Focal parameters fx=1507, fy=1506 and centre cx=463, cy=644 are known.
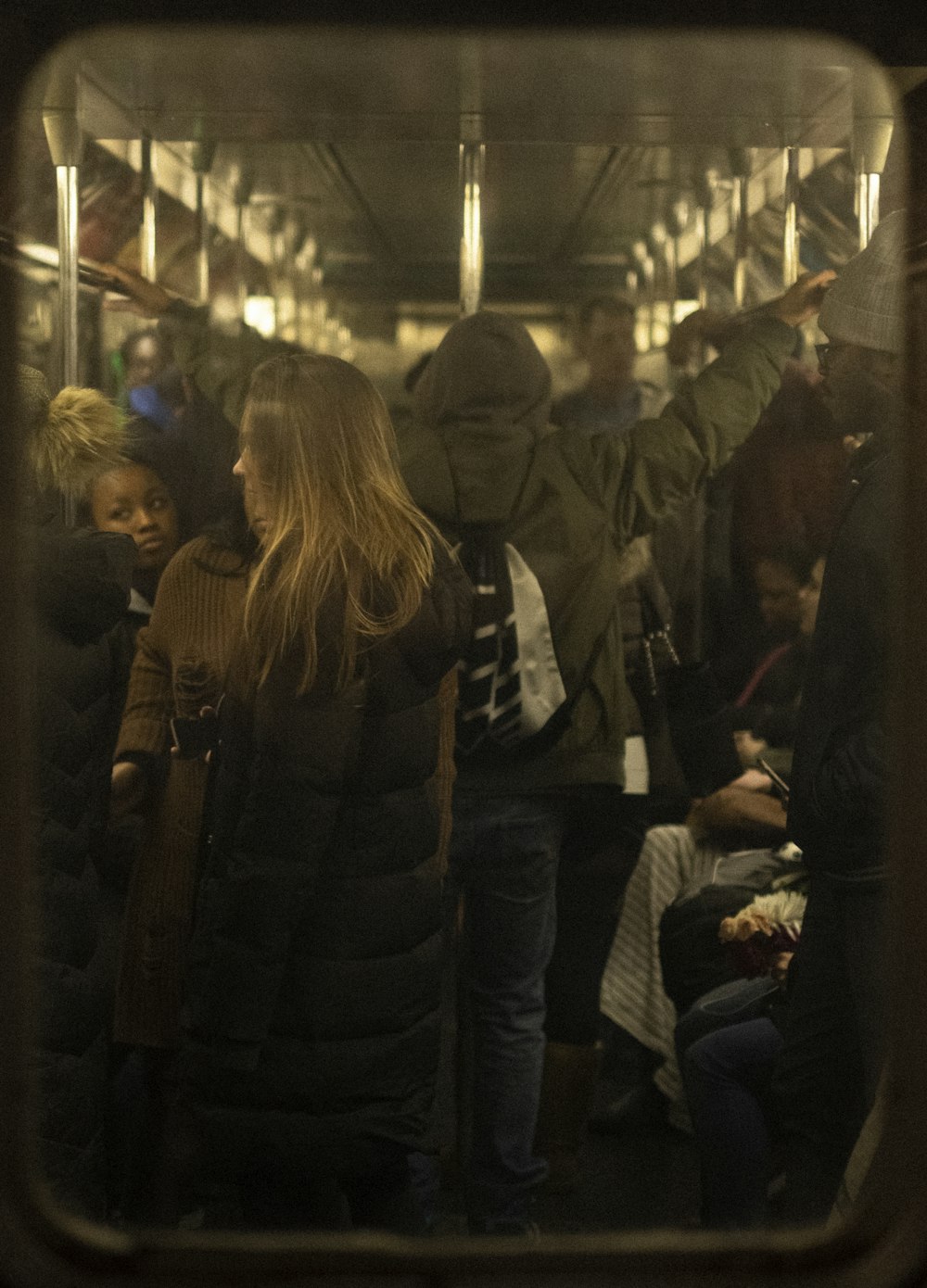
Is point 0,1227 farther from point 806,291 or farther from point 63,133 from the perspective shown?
point 806,291

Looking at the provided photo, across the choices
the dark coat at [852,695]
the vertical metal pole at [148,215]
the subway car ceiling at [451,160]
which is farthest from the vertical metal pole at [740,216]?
the vertical metal pole at [148,215]

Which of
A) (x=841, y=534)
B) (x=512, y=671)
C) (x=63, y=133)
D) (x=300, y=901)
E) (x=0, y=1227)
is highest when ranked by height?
Answer: (x=63, y=133)

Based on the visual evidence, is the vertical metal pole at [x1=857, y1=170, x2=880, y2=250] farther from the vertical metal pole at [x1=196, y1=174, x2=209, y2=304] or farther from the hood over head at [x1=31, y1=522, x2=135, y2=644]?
the hood over head at [x1=31, y1=522, x2=135, y2=644]

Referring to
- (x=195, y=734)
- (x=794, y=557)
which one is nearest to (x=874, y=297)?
(x=794, y=557)

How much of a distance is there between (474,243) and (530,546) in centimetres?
37

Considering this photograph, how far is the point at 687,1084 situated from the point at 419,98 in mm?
1225

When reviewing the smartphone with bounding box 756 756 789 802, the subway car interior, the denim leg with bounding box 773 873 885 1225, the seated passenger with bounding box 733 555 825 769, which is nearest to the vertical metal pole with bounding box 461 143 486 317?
the subway car interior

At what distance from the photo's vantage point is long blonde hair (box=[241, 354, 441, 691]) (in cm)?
178

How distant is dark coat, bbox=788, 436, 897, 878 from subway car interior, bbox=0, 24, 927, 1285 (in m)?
0.04

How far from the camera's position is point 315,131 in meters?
1.80

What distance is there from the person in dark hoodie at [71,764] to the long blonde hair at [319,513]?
6.7 inches

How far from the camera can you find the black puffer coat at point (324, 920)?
180cm

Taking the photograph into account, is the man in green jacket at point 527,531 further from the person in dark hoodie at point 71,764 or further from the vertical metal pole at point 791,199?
the person in dark hoodie at point 71,764

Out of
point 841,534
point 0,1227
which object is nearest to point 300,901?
point 0,1227
